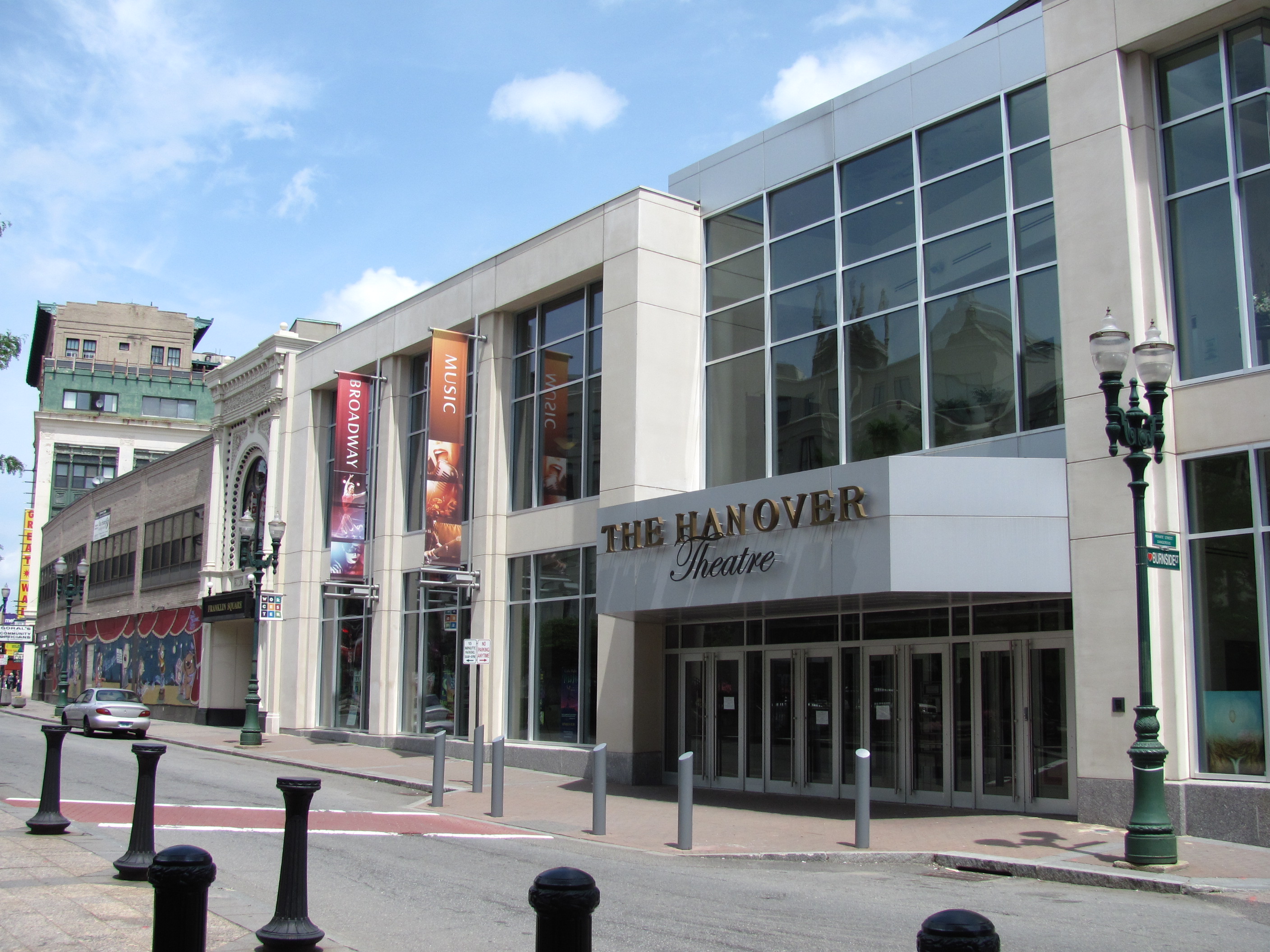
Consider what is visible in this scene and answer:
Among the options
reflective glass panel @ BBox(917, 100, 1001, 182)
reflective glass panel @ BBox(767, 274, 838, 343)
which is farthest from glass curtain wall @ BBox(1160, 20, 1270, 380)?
reflective glass panel @ BBox(767, 274, 838, 343)

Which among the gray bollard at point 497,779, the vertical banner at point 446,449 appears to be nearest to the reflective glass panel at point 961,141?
the gray bollard at point 497,779

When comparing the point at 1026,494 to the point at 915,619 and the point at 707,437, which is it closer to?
Result: the point at 915,619

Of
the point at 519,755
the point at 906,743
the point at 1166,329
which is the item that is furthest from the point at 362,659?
the point at 1166,329

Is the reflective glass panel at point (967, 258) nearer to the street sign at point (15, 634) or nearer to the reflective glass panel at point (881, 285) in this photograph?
the reflective glass panel at point (881, 285)

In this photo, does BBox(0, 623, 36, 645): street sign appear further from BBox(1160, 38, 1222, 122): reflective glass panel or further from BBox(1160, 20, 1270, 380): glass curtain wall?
BBox(1160, 38, 1222, 122): reflective glass panel

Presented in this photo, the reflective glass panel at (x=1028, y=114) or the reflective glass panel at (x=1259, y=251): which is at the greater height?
the reflective glass panel at (x=1028, y=114)

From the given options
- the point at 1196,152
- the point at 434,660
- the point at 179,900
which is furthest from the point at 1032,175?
the point at 434,660

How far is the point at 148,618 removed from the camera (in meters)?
45.0

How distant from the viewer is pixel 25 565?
76000 mm

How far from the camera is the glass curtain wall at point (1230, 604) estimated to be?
533 inches

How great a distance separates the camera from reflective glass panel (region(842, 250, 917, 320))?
18344 mm

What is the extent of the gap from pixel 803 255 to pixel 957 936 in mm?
17992

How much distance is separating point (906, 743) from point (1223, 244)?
824 centimetres

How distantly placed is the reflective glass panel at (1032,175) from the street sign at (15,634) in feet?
148
